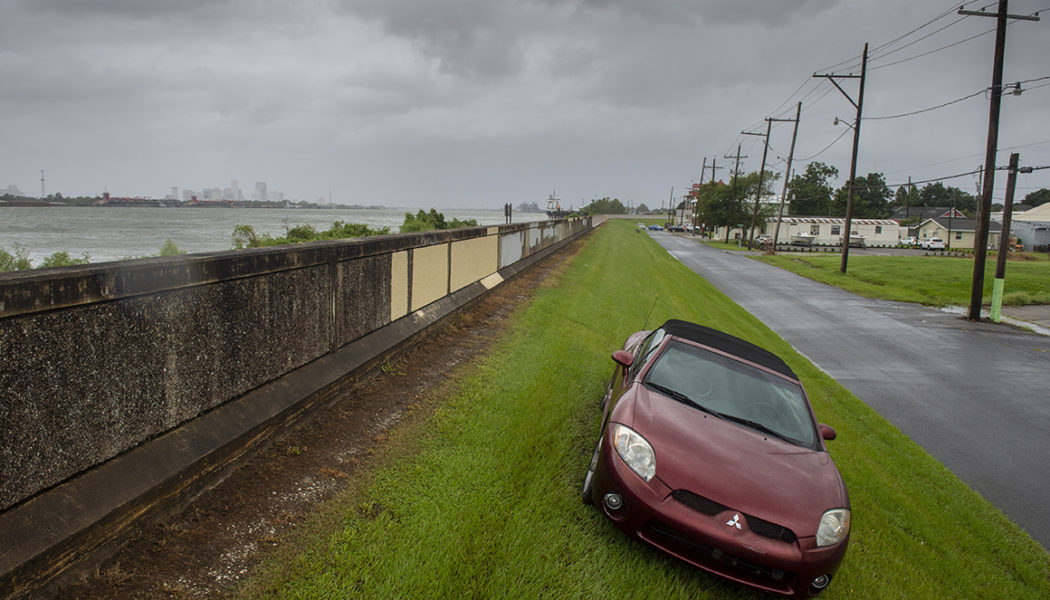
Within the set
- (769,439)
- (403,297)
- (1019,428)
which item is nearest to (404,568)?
(769,439)

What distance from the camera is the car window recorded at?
5166 mm

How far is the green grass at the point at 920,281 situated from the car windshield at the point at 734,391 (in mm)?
22701

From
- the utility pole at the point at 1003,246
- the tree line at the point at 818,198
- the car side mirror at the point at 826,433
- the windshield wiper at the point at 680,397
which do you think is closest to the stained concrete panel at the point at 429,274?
the windshield wiper at the point at 680,397

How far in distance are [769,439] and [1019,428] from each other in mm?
7123

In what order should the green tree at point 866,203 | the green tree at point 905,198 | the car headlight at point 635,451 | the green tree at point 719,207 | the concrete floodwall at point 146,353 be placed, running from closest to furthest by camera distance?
the concrete floodwall at point 146,353, the car headlight at point 635,451, the green tree at point 719,207, the green tree at point 866,203, the green tree at point 905,198

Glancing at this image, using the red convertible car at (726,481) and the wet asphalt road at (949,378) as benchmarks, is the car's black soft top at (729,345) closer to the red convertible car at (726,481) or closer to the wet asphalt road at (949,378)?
the red convertible car at (726,481)

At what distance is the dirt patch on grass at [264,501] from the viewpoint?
108 inches

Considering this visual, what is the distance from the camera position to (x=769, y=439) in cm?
424

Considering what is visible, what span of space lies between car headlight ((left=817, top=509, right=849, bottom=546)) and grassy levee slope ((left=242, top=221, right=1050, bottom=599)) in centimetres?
56

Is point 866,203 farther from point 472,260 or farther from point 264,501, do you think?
point 264,501

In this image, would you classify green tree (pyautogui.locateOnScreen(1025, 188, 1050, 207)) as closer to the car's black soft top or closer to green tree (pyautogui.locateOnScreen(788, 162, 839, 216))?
green tree (pyautogui.locateOnScreen(788, 162, 839, 216))

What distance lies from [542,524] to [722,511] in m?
1.16

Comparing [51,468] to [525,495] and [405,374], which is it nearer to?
[525,495]

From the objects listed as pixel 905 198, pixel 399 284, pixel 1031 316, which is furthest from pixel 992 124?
pixel 905 198
